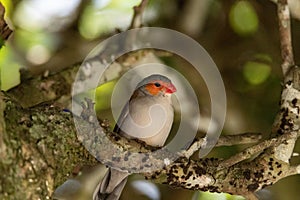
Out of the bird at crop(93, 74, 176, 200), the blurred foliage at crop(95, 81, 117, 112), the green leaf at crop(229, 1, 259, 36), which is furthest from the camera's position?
the green leaf at crop(229, 1, 259, 36)

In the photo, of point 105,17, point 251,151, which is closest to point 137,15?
point 105,17

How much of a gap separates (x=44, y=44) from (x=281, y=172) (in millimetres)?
1429

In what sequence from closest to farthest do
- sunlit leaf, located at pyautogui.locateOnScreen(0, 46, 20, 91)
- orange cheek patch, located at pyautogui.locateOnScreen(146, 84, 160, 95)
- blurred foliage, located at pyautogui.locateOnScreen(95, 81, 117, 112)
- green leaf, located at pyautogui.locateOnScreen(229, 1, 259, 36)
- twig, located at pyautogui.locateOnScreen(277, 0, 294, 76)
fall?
1. twig, located at pyautogui.locateOnScreen(277, 0, 294, 76)
2. orange cheek patch, located at pyautogui.locateOnScreen(146, 84, 160, 95)
3. sunlit leaf, located at pyautogui.locateOnScreen(0, 46, 20, 91)
4. blurred foliage, located at pyautogui.locateOnScreen(95, 81, 117, 112)
5. green leaf, located at pyautogui.locateOnScreen(229, 1, 259, 36)

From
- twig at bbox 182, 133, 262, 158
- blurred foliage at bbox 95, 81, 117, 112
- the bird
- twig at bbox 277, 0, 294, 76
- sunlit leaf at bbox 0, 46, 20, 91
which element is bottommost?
blurred foliage at bbox 95, 81, 117, 112

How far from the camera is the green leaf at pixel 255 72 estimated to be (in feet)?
9.24

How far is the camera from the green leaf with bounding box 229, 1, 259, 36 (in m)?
2.88

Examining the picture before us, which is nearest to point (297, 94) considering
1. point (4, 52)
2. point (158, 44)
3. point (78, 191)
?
point (158, 44)

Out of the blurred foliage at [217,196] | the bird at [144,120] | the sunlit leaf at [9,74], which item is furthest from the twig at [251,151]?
the sunlit leaf at [9,74]

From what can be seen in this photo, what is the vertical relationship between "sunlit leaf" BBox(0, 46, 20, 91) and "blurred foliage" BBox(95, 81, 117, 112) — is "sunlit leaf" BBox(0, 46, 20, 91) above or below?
above

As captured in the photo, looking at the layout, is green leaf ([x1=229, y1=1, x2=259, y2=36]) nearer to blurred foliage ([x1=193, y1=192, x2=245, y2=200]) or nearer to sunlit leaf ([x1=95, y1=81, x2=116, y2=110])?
sunlit leaf ([x1=95, y1=81, x2=116, y2=110])

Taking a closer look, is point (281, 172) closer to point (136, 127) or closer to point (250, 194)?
point (250, 194)

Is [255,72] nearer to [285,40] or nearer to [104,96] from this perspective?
[104,96]

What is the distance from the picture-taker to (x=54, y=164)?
1430 millimetres

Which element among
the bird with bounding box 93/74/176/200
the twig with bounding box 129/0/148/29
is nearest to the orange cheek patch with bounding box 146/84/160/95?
the bird with bounding box 93/74/176/200
